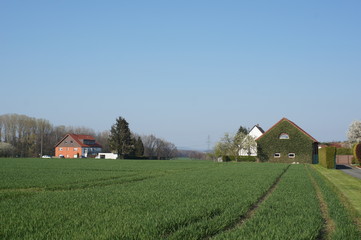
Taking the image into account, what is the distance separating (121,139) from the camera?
312 feet

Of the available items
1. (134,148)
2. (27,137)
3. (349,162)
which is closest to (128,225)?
(349,162)

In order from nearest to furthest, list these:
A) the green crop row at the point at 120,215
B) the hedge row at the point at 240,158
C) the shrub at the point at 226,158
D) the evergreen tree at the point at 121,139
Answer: the green crop row at the point at 120,215 → the hedge row at the point at 240,158 → the shrub at the point at 226,158 → the evergreen tree at the point at 121,139

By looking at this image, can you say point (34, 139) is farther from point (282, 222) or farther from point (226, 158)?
point (282, 222)

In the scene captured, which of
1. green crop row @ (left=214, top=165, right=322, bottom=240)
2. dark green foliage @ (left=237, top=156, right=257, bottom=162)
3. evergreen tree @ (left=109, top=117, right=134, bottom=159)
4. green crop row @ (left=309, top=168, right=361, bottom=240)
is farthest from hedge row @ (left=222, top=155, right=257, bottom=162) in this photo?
green crop row @ (left=214, top=165, right=322, bottom=240)

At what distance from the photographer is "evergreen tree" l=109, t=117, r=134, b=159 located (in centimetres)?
9519

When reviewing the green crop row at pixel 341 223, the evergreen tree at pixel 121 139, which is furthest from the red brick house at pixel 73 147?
the green crop row at pixel 341 223

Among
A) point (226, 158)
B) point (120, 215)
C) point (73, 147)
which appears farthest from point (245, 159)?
point (120, 215)

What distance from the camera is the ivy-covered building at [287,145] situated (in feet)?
212

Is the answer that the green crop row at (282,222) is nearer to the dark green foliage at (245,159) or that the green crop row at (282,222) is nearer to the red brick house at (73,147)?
the dark green foliage at (245,159)

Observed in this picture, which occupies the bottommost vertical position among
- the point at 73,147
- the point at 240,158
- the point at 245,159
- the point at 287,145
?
the point at 245,159

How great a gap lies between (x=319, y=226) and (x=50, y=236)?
6588 millimetres

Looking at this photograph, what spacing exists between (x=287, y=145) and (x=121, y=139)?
4466cm

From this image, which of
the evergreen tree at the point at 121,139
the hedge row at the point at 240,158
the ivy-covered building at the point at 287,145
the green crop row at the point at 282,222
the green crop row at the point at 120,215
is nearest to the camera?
the green crop row at the point at 120,215

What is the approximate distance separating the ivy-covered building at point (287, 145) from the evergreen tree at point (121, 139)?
130 ft
